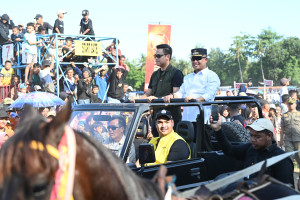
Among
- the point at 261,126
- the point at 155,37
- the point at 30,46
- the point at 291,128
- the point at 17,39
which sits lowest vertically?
the point at 291,128

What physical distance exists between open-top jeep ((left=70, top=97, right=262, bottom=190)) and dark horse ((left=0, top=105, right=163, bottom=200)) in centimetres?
239

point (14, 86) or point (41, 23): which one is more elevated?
point (41, 23)

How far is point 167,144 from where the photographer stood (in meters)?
4.84

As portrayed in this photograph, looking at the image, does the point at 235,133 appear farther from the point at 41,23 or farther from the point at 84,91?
the point at 41,23

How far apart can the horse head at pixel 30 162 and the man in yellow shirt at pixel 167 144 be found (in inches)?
127

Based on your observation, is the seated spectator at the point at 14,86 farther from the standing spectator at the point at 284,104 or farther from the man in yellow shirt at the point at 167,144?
the man in yellow shirt at the point at 167,144

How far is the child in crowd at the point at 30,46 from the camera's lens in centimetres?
1164

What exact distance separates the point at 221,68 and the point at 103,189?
99.1m

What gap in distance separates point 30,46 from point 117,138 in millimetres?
8414

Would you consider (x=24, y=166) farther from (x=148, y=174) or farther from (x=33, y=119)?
(x=148, y=174)

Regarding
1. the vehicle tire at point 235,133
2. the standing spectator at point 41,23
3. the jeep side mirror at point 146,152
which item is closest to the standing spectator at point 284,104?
the vehicle tire at point 235,133

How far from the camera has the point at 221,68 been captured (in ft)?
324

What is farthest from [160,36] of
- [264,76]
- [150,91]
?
[264,76]

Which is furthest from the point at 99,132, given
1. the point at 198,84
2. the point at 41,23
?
the point at 41,23
